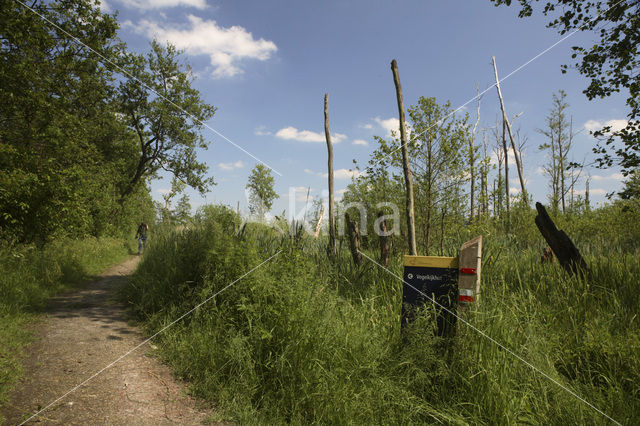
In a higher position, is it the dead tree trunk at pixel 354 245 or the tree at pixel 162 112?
the tree at pixel 162 112

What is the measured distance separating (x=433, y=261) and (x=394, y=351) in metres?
1.10

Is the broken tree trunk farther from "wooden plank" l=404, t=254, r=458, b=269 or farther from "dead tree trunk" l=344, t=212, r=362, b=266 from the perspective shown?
"dead tree trunk" l=344, t=212, r=362, b=266

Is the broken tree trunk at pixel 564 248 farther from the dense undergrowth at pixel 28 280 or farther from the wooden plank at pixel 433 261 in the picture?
the dense undergrowth at pixel 28 280

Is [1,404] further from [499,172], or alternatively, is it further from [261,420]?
[499,172]

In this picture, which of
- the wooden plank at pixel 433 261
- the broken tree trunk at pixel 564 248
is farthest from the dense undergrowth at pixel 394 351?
the wooden plank at pixel 433 261

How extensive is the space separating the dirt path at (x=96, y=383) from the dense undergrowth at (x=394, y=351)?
0.30 metres

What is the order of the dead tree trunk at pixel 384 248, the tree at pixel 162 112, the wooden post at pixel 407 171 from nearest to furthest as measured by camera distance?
the wooden post at pixel 407 171 < the dead tree trunk at pixel 384 248 < the tree at pixel 162 112

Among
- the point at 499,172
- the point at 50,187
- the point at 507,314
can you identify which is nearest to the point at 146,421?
the point at 507,314

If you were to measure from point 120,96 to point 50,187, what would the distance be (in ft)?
51.1

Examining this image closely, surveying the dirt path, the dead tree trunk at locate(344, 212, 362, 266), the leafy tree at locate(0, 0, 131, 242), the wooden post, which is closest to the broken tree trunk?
the wooden post

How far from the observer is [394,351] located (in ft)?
12.1

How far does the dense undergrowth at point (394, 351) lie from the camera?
3021mm

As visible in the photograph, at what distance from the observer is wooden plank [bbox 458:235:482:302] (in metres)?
3.38

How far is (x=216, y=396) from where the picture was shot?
350cm
